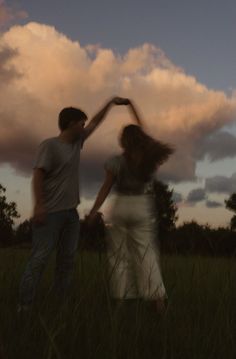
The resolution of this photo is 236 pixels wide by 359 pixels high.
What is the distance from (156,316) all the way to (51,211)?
120 cm

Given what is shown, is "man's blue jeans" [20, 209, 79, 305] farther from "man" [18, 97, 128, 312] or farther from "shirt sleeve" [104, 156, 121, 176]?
"shirt sleeve" [104, 156, 121, 176]

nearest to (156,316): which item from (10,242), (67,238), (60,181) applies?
(67,238)

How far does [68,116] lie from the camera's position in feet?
15.6

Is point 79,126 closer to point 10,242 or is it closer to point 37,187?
point 37,187

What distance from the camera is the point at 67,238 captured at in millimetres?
4699

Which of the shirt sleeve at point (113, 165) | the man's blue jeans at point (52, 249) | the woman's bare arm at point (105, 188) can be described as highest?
the shirt sleeve at point (113, 165)

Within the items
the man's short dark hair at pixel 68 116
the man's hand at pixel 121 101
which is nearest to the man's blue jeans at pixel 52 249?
the man's short dark hair at pixel 68 116

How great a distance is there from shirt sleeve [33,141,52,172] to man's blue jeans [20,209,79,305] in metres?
0.40

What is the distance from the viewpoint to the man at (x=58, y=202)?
4.40 meters

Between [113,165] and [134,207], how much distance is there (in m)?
0.42

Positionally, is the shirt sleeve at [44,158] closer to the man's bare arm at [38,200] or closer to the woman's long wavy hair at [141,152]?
the man's bare arm at [38,200]

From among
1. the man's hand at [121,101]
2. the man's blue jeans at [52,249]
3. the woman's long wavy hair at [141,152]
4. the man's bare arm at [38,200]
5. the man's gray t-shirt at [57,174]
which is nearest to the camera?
the man's blue jeans at [52,249]

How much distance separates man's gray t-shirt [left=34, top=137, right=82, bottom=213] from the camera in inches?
178

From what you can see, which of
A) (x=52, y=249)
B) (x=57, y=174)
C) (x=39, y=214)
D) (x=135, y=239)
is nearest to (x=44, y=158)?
(x=57, y=174)
